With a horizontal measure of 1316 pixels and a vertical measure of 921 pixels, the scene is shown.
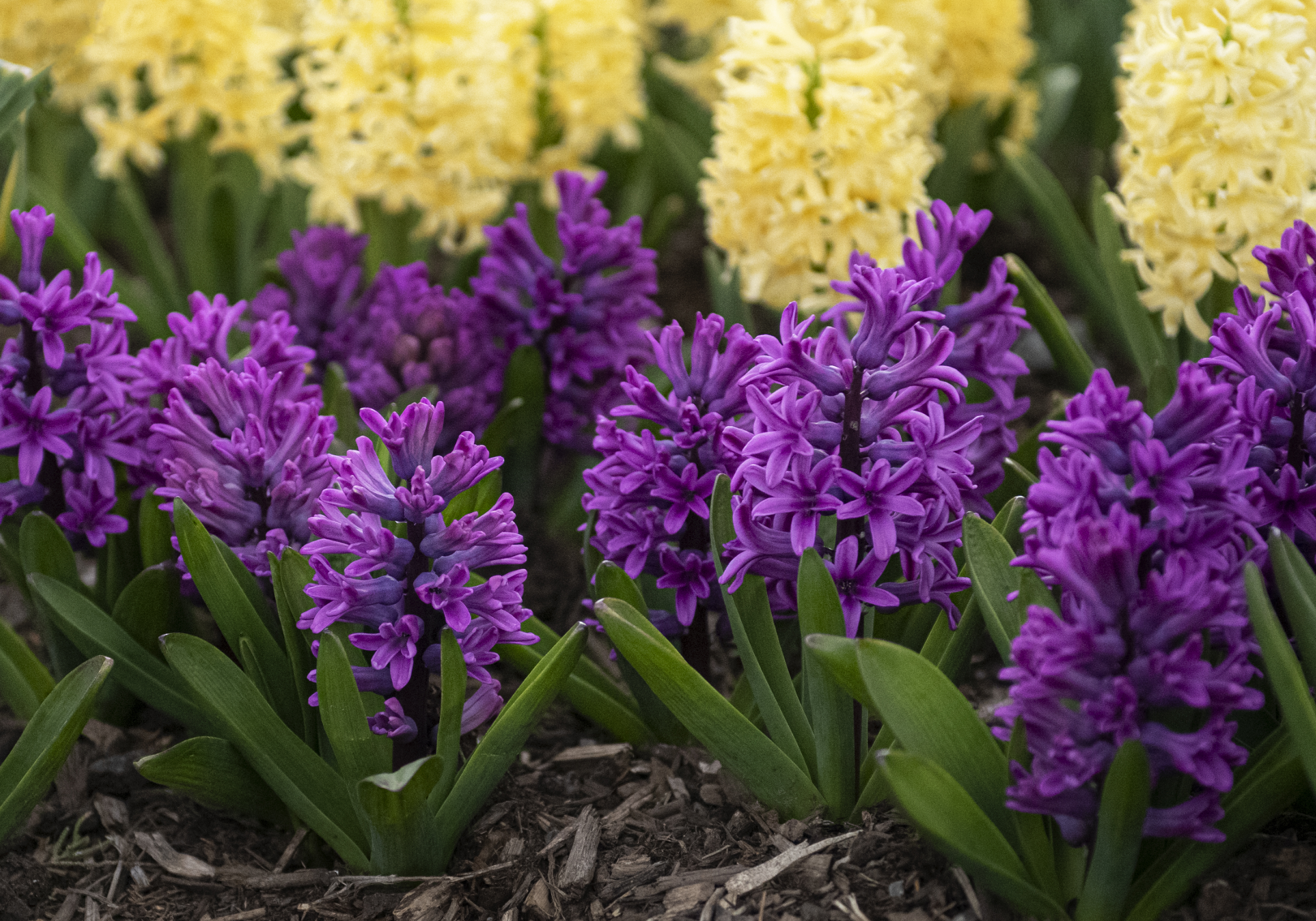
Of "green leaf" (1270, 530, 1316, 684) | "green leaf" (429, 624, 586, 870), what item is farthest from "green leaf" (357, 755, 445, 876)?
"green leaf" (1270, 530, 1316, 684)

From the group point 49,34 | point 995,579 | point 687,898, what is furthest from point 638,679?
point 49,34

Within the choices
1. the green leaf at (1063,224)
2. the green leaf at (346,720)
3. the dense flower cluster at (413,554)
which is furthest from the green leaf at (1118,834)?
the green leaf at (1063,224)

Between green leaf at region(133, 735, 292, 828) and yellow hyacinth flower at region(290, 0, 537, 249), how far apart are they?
174cm

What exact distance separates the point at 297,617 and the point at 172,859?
24.1 inches

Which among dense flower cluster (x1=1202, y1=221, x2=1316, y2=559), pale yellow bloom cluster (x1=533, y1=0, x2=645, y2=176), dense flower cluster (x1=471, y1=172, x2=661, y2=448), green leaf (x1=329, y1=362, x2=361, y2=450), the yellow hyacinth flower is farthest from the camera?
pale yellow bloom cluster (x1=533, y1=0, x2=645, y2=176)

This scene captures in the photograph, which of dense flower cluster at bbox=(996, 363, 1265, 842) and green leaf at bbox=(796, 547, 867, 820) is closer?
dense flower cluster at bbox=(996, 363, 1265, 842)

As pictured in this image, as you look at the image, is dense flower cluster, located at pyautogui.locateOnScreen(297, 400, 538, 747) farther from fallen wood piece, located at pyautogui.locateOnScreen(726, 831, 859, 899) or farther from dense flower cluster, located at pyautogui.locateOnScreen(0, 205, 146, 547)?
dense flower cluster, located at pyautogui.locateOnScreen(0, 205, 146, 547)

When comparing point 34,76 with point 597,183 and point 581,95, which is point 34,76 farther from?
point 581,95

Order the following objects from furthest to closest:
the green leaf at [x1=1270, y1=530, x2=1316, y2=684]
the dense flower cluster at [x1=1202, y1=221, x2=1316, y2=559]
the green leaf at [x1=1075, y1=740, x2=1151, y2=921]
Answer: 1. the dense flower cluster at [x1=1202, y1=221, x2=1316, y2=559]
2. the green leaf at [x1=1270, y1=530, x2=1316, y2=684]
3. the green leaf at [x1=1075, y1=740, x2=1151, y2=921]

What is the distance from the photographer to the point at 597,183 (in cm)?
278

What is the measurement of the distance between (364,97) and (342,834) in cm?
202

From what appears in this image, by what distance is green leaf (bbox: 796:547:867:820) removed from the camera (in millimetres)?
1779

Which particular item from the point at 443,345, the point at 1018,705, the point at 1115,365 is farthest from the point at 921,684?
the point at 1115,365

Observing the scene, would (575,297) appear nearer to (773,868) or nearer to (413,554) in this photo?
(413,554)
